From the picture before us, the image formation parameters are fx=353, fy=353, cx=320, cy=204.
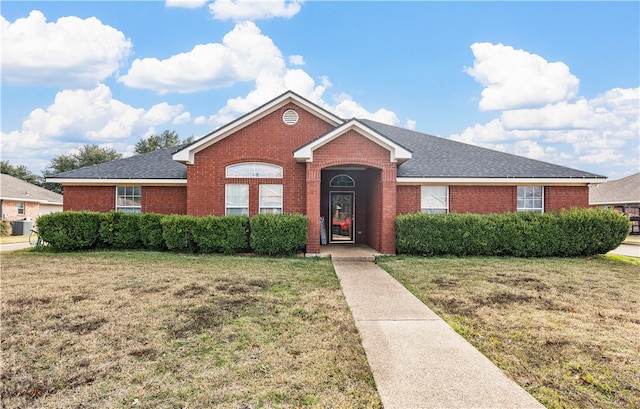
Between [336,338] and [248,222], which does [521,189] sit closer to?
[248,222]

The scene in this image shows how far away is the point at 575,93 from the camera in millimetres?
17234

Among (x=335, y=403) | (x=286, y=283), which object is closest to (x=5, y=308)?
(x=286, y=283)

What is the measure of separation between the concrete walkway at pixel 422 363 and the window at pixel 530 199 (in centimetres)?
1058

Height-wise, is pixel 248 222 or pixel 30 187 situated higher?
pixel 30 187

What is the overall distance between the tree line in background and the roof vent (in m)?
35.9

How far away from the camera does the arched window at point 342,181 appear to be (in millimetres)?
16297

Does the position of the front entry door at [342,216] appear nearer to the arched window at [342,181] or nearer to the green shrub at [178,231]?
the arched window at [342,181]

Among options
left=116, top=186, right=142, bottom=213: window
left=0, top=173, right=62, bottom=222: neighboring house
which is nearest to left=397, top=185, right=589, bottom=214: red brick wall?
left=116, top=186, right=142, bottom=213: window

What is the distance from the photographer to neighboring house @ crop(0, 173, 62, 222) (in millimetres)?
28906

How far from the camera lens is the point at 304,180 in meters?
14.0

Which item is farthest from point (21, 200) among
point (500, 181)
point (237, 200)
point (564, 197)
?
point (564, 197)

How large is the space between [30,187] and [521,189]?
4118 cm

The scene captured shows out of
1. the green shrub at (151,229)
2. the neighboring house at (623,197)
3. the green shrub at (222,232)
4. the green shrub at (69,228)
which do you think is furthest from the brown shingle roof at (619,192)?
the green shrub at (69,228)

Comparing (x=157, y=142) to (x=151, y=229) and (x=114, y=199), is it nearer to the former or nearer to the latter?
(x=114, y=199)
